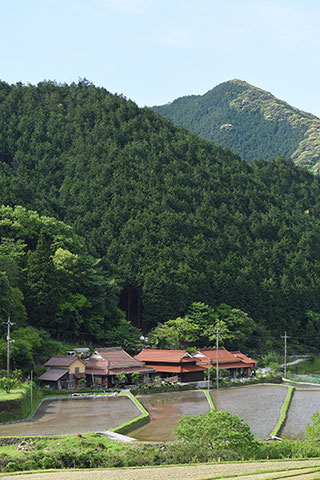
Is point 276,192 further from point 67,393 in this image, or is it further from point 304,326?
point 67,393

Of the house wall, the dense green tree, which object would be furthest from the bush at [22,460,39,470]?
the house wall

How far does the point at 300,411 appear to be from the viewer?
4375cm

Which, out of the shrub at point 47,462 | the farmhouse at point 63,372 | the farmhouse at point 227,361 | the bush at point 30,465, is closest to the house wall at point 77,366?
the farmhouse at point 63,372

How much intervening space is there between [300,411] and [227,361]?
1737 cm

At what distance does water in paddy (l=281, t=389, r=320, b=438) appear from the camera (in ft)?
121

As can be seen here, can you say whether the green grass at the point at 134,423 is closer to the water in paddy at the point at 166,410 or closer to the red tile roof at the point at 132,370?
the water in paddy at the point at 166,410

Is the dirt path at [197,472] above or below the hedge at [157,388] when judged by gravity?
above

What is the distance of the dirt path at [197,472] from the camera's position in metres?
21.8

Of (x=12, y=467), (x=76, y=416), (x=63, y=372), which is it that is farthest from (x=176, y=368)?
(x=12, y=467)

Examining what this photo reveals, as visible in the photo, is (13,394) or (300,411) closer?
(13,394)

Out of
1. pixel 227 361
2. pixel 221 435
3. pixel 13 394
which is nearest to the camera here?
pixel 221 435

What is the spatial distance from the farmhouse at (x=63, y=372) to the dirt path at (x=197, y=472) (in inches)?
944

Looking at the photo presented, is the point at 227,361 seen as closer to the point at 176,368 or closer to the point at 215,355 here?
the point at 215,355

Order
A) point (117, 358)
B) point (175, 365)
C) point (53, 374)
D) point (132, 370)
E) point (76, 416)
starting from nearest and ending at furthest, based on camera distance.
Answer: point (76, 416)
point (53, 374)
point (132, 370)
point (117, 358)
point (175, 365)
